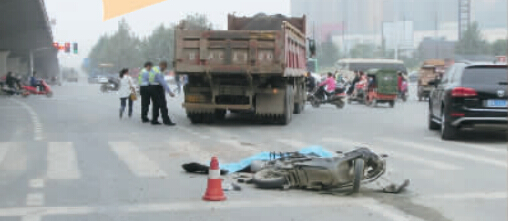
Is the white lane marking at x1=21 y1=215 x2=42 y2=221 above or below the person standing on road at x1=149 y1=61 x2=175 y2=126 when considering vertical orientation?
below

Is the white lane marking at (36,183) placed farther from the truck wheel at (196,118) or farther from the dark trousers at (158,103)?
the truck wheel at (196,118)

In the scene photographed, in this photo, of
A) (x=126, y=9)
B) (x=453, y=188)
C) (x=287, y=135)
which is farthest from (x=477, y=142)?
(x=126, y=9)

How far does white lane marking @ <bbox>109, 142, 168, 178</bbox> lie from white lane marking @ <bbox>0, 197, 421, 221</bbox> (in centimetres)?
205

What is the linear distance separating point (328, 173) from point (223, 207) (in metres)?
1.34

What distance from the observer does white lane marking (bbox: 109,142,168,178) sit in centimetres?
937

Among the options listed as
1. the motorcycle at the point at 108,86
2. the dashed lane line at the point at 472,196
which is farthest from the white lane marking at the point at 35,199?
the motorcycle at the point at 108,86

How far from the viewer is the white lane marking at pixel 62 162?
912 cm

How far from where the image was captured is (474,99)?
13742mm

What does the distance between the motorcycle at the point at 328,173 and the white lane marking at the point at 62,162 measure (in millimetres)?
2407

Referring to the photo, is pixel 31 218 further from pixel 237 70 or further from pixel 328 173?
pixel 237 70

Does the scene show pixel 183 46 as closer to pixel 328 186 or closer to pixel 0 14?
pixel 328 186

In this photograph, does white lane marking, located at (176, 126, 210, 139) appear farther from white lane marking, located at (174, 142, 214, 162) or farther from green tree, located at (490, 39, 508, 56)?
green tree, located at (490, 39, 508, 56)

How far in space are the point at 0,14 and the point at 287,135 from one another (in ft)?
122

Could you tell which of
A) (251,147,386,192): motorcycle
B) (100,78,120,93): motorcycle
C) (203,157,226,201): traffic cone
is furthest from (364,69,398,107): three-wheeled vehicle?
(100,78,120,93): motorcycle
